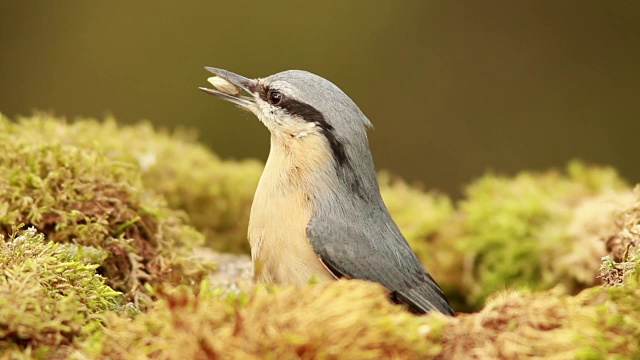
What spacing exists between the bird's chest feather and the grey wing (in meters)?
0.05

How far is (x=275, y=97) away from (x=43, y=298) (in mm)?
1589

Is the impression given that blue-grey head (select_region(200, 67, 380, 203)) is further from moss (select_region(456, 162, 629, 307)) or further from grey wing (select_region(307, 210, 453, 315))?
moss (select_region(456, 162, 629, 307))

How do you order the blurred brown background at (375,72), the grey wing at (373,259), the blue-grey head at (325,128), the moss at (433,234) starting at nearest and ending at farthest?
the grey wing at (373,259) → the blue-grey head at (325,128) → the moss at (433,234) → the blurred brown background at (375,72)

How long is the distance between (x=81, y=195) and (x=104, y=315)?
1.00 meters

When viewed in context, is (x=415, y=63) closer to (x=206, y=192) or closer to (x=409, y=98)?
(x=409, y=98)

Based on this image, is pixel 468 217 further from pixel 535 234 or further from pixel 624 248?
pixel 624 248

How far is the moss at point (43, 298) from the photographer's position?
78.9 inches

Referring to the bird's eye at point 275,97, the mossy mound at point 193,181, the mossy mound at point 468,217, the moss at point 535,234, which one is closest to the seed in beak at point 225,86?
the bird's eye at point 275,97

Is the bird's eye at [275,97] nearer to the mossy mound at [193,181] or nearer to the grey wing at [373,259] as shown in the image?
the grey wing at [373,259]

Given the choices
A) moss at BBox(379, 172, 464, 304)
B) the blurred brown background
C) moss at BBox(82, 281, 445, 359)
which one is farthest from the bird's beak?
the blurred brown background

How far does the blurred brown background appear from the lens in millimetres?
8992

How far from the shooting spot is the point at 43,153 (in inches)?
127

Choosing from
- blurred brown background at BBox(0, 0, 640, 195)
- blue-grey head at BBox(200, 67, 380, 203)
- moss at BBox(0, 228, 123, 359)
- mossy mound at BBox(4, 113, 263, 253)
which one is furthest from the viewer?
blurred brown background at BBox(0, 0, 640, 195)

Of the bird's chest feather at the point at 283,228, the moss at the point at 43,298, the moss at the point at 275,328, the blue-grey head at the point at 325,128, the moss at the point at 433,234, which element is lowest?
the moss at the point at 43,298
